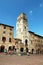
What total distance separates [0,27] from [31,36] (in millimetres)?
16468

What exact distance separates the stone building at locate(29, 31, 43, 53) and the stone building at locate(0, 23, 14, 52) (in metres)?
11.0

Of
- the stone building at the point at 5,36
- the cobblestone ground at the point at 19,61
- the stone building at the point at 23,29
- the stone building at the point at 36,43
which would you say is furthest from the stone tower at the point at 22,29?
the cobblestone ground at the point at 19,61

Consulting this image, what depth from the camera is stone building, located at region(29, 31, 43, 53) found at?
5547cm

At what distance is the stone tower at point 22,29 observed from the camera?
175 ft

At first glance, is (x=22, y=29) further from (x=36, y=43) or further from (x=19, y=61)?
(x=19, y=61)

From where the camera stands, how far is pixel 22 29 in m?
54.0

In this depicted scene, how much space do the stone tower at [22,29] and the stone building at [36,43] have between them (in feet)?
9.38

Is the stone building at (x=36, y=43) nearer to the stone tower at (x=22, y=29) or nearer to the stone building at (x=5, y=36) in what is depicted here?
the stone tower at (x=22, y=29)

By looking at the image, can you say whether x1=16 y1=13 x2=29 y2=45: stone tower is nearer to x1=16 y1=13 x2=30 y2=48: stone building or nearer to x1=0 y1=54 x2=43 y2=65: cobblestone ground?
x1=16 y1=13 x2=30 y2=48: stone building

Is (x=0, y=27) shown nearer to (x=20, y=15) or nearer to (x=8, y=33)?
(x=8, y=33)

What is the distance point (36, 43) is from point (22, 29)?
35.1 ft

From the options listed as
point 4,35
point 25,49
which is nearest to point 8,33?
point 4,35

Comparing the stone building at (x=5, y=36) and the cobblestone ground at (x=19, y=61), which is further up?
the stone building at (x=5, y=36)

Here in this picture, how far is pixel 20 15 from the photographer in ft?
190
